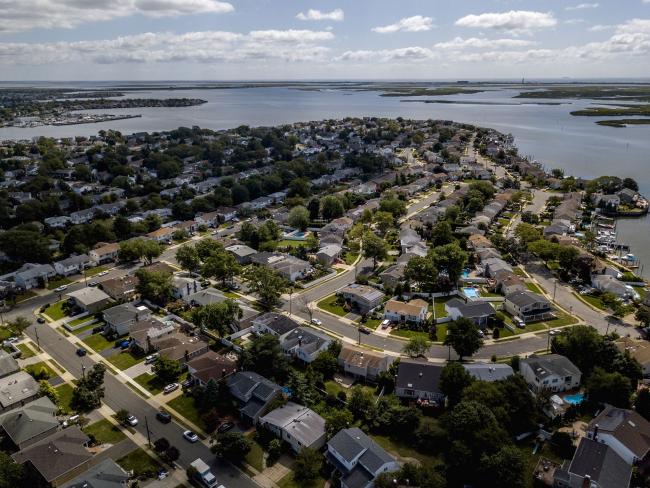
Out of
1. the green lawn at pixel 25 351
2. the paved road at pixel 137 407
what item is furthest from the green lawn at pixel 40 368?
the green lawn at pixel 25 351

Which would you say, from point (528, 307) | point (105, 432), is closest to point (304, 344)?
point (105, 432)

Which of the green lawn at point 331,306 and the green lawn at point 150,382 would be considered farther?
the green lawn at point 331,306

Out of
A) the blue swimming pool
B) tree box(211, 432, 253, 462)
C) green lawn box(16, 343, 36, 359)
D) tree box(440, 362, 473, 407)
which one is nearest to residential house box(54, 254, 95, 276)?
green lawn box(16, 343, 36, 359)

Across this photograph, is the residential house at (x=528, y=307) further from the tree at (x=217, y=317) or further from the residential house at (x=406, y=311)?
the tree at (x=217, y=317)

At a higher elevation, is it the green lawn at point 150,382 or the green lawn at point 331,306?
the green lawn at point 331,306

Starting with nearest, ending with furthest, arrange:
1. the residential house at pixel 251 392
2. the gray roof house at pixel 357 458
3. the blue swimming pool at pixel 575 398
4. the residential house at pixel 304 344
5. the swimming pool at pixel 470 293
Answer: the gray roof house at pixel 357 458 < the residential house at pixel 251 392 < the blue swimming pool at pixel 575 398 < the residential house at pixel 304 344 < the swimming pool at pixel 470 293

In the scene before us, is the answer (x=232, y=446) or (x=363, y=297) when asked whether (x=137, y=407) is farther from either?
(x=363, y=297)

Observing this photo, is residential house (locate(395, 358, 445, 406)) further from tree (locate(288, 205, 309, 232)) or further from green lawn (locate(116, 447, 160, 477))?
tree (locate(288, 205, 309, 232))

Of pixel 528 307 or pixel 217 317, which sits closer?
pixel 217 317
